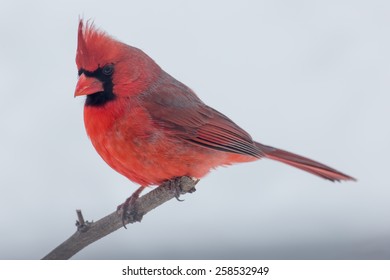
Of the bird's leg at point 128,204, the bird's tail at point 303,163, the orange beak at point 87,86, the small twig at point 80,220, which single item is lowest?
the small twig at point 80,220

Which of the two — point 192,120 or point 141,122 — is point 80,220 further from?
point 192,120

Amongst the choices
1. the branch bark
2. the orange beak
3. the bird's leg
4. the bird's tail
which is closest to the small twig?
the branch bark

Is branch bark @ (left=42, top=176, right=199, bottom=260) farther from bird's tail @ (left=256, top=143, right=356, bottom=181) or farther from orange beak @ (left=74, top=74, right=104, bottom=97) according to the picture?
bird's tail @ (left=256, top=143, right=356, bottom=181)

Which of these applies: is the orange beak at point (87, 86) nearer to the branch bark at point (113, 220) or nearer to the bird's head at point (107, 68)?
the bird's head at point (107, 68)

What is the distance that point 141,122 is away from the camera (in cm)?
169

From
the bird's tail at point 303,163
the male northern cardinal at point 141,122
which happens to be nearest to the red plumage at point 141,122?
the male northern cardinal at point 141,122

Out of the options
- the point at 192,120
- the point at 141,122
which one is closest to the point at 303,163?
the point at 192,120

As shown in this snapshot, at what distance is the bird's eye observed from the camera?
5.28ft

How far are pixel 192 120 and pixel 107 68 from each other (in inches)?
13.2

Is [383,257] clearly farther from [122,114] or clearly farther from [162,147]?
[122,114]

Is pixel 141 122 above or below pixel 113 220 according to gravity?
above

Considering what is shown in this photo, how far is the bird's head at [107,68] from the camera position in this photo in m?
1.54

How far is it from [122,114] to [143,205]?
250 millimetres
